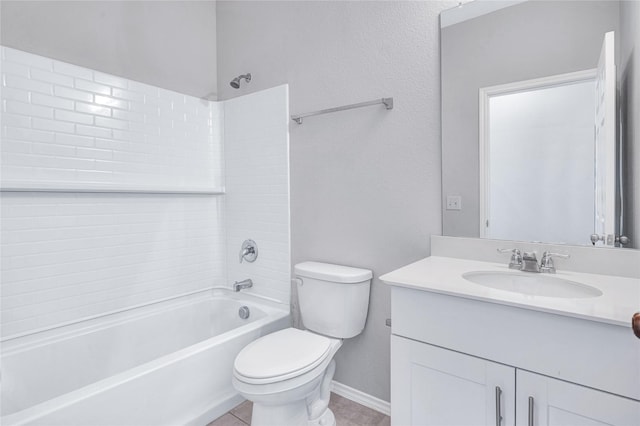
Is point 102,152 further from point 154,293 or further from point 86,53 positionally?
point 154,293

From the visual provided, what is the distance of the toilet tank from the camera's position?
1.76m

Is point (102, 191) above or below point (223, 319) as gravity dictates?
above

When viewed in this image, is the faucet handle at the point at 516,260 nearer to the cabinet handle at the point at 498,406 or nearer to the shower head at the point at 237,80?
the cabinet handle at the point at 498,406

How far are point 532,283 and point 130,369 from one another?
1.76 metres

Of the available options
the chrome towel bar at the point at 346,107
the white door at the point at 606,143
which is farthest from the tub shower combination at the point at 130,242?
the white door at the point at 606,143

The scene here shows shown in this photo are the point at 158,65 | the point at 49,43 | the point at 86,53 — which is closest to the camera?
the point at 49,43

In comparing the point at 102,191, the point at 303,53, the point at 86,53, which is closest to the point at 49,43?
the point at 86,53

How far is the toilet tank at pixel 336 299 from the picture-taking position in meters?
1.76

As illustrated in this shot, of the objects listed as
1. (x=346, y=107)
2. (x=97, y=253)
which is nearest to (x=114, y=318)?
(x=97, y=253)

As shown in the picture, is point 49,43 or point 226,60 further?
point 226,60

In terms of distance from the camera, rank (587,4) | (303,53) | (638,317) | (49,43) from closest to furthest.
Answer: (638,317)
(587,4)
(49,43)
(303,53)

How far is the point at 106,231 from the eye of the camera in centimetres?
199

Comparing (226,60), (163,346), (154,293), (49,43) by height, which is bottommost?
(163,346)

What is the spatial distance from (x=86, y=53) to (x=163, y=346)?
1793mm
